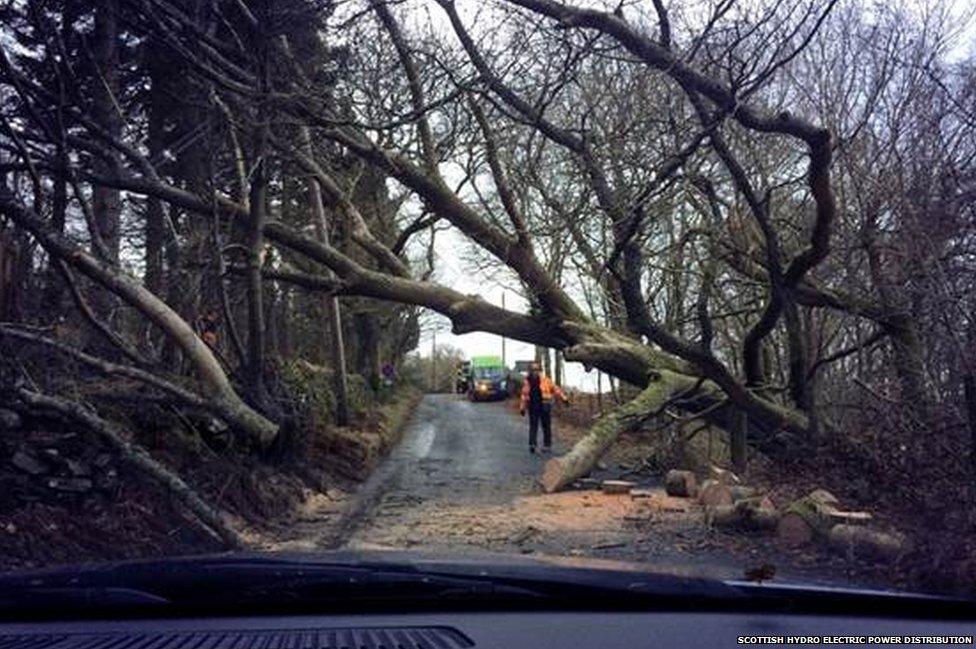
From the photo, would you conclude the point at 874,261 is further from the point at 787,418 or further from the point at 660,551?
the point at 660,551

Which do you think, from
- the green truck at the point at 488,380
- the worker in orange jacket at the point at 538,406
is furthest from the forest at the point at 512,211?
the green truck at the point at 488,380

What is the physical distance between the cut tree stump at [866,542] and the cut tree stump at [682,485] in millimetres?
4440

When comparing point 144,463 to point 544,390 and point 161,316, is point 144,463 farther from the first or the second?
point 544,390

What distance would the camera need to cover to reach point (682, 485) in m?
14.3

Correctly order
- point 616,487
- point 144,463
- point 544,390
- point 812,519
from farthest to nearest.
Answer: point 544,390 → point 616,487 → point 812,519 → point 144,463

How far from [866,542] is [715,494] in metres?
3.49

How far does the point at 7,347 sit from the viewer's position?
10281mm

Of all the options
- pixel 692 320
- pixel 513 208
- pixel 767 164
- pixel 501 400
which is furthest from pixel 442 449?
pixel 501 400

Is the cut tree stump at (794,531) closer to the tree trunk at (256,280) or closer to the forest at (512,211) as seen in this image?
the forest at (512,211)

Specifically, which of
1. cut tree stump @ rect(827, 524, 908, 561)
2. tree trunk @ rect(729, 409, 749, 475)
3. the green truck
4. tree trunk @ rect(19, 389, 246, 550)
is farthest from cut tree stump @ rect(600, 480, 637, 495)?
the green truck

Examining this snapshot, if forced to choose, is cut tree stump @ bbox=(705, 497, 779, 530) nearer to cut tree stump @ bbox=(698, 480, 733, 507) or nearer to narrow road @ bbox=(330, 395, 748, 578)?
narrow road @ bbox=(330, 395, 748, 578)

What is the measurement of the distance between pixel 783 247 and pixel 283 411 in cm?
866

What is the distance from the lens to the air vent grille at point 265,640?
2.72 meters

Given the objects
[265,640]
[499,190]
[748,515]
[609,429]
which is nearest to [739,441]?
[609,429]
